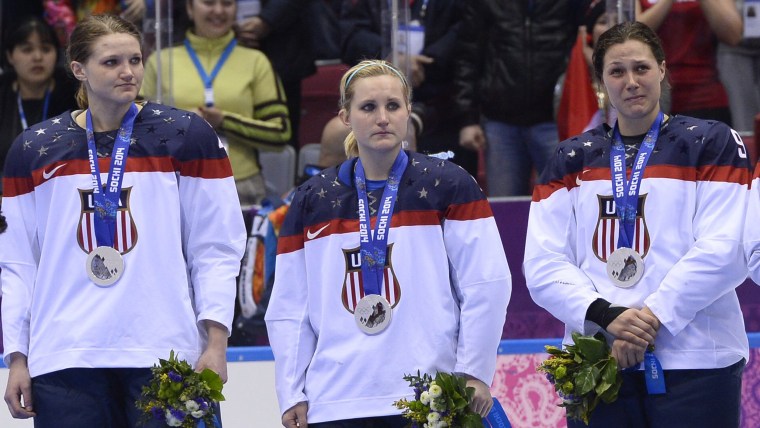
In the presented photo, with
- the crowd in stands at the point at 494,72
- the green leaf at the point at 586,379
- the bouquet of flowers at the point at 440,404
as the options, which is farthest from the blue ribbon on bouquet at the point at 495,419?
the crowd in stands at the point at 494,72

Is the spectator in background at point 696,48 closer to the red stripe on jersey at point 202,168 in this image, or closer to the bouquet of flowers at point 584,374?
the bouquet of flowers at point 584,374

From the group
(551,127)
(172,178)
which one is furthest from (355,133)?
(551,127)

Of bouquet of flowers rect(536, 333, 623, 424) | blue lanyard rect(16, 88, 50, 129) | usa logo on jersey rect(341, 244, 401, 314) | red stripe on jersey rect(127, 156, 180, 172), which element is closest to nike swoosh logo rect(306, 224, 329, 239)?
usa logo on jersey rect(341, 244, 401, 314)

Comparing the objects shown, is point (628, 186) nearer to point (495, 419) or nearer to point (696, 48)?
point (495, 419)

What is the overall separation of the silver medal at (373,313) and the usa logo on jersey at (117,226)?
0.77 m

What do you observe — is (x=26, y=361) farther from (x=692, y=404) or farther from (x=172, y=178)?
(x=692, y=404)

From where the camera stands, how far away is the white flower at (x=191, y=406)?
4387 millimetres

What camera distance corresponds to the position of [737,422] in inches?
179

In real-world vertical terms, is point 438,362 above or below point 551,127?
below

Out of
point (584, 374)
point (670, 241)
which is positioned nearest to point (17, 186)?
point (584, 374)

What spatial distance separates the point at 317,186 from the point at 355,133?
8.5 inches

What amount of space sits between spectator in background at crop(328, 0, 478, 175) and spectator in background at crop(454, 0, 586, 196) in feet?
0.26

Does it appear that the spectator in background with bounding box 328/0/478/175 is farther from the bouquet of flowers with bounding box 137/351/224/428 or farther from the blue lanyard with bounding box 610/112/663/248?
the bouquet of flowers with bounding box 137/351/224/428

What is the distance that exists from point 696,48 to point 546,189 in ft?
9.77
